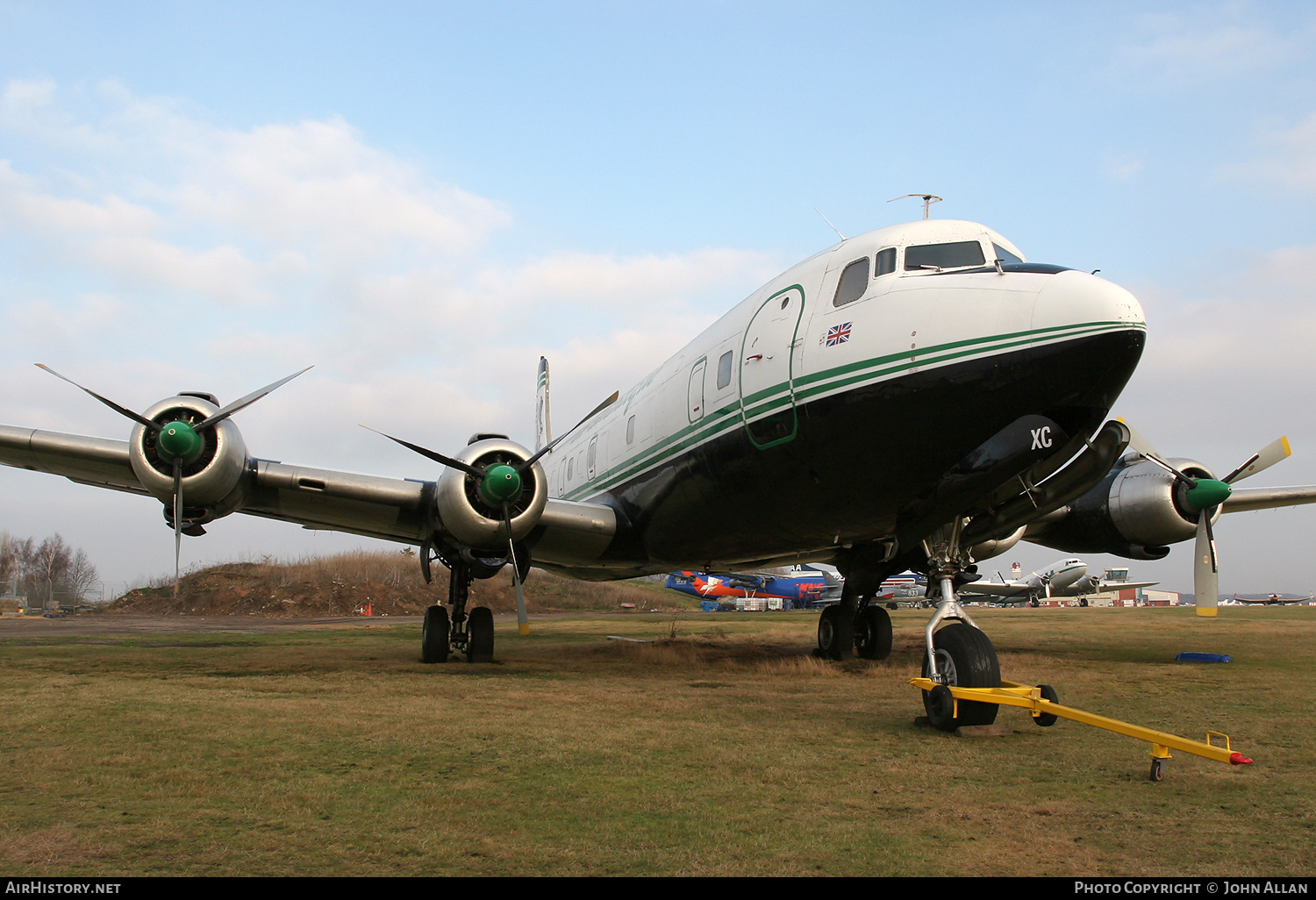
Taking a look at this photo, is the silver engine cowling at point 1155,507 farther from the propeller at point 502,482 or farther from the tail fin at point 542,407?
the tail fin at point 542,407

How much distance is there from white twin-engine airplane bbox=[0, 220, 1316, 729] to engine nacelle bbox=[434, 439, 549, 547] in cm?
3

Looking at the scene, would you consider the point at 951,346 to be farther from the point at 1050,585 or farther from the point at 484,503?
the point at 1050,585

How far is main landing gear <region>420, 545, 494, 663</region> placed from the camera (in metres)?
13.5

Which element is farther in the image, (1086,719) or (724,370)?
(724,370)

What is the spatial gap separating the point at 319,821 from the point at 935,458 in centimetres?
565

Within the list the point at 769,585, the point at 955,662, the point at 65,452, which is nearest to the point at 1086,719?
the point at 955,662

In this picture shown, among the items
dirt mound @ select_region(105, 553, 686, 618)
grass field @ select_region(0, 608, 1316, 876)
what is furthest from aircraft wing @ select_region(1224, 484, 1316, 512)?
dirt mound @ select_region(105, 553, 686, 618)

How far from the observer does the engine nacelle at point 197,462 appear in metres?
10.7

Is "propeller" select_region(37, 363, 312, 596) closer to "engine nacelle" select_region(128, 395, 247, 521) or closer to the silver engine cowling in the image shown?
"engine nacelle" select_region(128, 395, 247, 521)

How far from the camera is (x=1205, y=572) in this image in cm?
1216

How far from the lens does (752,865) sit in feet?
12.0

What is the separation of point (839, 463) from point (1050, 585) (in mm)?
→ 55267
